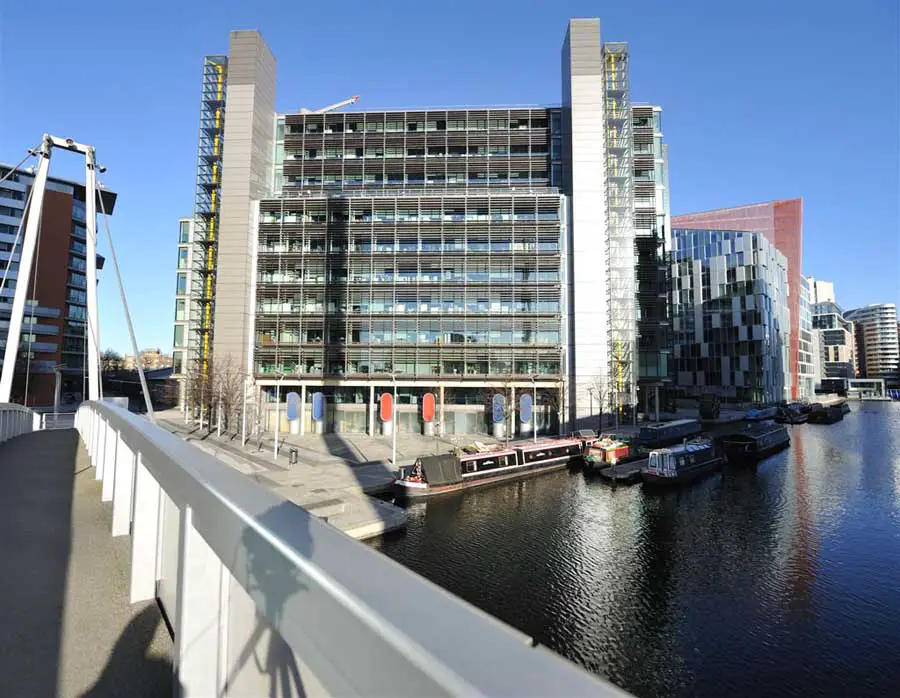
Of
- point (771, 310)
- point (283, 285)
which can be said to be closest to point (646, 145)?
point (283, 285)

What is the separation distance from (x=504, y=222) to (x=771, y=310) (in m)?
75.9

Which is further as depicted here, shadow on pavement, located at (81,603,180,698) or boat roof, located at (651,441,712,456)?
boat roof, located at (651,441,712,456)

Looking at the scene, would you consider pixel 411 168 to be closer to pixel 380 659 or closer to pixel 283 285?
pixel 283 285

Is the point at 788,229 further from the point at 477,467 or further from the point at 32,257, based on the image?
the point at 32,257

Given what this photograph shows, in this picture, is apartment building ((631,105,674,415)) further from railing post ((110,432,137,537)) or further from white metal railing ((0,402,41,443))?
railing post ((110,432,137,537))

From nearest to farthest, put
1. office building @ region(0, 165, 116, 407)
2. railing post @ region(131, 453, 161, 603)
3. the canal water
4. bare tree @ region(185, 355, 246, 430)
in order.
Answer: railing post @ region(131, 453, 161, 603) → the canal water → bare tree @ region(185, 355, 246, 430) → office building @ region(0, 165, 116, 407)

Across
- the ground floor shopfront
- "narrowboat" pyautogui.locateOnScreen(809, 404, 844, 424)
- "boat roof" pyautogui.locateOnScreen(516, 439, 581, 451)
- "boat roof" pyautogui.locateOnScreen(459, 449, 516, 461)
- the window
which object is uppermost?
the window

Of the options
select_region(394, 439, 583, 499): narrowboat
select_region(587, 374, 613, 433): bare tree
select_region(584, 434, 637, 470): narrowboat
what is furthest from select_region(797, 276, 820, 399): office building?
select_region(394, 439, 583, 499): narrowboat

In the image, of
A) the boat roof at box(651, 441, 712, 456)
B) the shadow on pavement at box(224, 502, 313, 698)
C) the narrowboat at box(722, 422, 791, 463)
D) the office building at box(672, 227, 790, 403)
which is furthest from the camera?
the office building at box(672, 227, 790, 403)

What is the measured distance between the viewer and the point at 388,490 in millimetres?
→ 30250

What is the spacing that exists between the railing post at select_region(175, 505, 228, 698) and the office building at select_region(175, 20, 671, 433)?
50.6 meters

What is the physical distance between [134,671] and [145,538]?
6.32 feet

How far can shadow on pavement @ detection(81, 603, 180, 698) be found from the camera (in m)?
4.34

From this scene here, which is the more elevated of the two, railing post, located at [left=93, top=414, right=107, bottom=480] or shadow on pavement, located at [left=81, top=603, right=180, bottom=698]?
railing post, located at [left=93, top=414, right=107, bottom=480]
